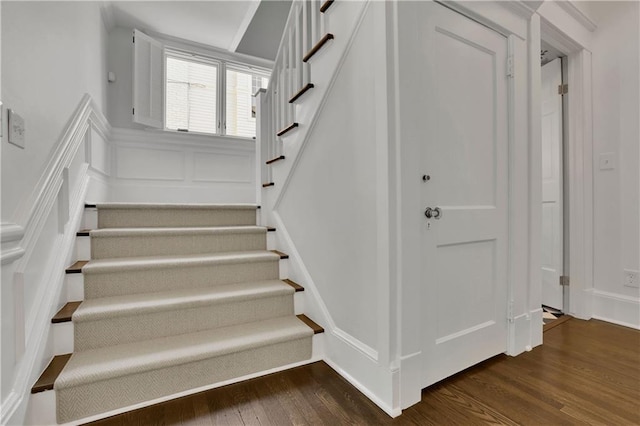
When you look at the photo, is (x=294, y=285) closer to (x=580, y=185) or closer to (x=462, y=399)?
(x=462, y=399)

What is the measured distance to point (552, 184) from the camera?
2.66 m

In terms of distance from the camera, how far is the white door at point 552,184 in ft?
8.54

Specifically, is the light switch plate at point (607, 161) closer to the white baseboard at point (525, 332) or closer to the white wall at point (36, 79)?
the white baseboard at point (525, 332)

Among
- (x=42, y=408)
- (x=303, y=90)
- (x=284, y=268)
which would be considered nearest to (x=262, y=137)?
(x=303, y=90)

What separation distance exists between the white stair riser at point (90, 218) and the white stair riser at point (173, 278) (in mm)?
616

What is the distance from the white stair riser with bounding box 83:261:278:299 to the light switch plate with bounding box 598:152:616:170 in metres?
2.65

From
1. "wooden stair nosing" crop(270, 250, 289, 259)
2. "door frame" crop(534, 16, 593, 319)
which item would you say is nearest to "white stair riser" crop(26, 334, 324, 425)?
"wooden stair nosing" crop(270, 250, 289, 259)

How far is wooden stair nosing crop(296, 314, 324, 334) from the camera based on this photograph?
175 cm

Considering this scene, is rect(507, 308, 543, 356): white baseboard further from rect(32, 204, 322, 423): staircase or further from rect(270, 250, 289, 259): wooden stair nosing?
rect(270, 250, 289, 259): wooden stair nosing

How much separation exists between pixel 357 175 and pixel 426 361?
944mm

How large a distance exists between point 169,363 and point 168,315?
29cm

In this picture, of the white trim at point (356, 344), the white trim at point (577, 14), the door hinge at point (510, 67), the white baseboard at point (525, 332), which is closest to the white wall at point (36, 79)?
the white trim at point (356, 344)

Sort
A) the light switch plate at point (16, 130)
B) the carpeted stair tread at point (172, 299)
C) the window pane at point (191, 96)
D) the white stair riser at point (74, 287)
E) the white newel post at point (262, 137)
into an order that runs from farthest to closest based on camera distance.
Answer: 1. the window pane at point (191, 96)
2. the white newel post at point (262, 137)
3. the white stair riser at point (74, 287)
4. the carpeted stair tread at point (172, 299)
5. the light switch plate at point (16, 130)

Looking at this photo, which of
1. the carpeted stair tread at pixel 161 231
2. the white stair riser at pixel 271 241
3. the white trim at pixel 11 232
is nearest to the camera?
the white trim at pixel 11 232
